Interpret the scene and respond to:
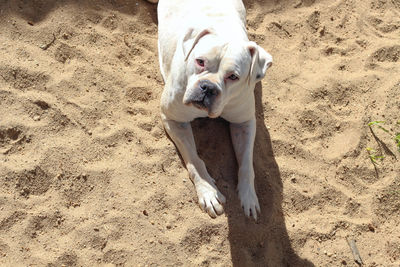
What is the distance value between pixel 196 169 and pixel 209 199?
0.28 meters

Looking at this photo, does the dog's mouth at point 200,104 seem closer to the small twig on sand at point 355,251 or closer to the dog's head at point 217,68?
the dog's head at point 217,68

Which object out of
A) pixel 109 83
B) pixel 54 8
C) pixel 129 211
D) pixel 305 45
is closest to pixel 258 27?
pixel 305 45

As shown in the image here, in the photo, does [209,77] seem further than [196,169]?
No

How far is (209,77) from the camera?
3.35m

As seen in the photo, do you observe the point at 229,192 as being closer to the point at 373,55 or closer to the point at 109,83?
the point at 109,83

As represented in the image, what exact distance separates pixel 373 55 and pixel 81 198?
3364 millimetres

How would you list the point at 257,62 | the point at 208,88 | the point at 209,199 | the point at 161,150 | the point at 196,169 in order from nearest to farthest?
the point at 208,88 → the point at 257,62 → the point at 209,199 → the point at 196,169 → the point at 161,150

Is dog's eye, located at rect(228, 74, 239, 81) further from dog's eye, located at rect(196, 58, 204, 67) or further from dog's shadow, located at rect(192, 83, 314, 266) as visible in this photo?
dog's shadow, located at rect(192, 83, 314, 266)

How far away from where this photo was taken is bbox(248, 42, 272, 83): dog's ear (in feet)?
11.3

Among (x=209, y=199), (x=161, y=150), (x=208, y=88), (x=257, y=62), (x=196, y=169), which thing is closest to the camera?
(x=208, y=88)

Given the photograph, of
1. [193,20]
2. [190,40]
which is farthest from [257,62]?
[193,20]

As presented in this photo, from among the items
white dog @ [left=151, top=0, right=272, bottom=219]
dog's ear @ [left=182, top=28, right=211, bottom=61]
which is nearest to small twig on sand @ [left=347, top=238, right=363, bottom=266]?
white dog @ [left=151, top=0, right=272, bottom=219]

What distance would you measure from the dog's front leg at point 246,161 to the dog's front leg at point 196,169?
204 millimetres

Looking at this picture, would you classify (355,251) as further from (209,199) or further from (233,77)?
(233,77)
